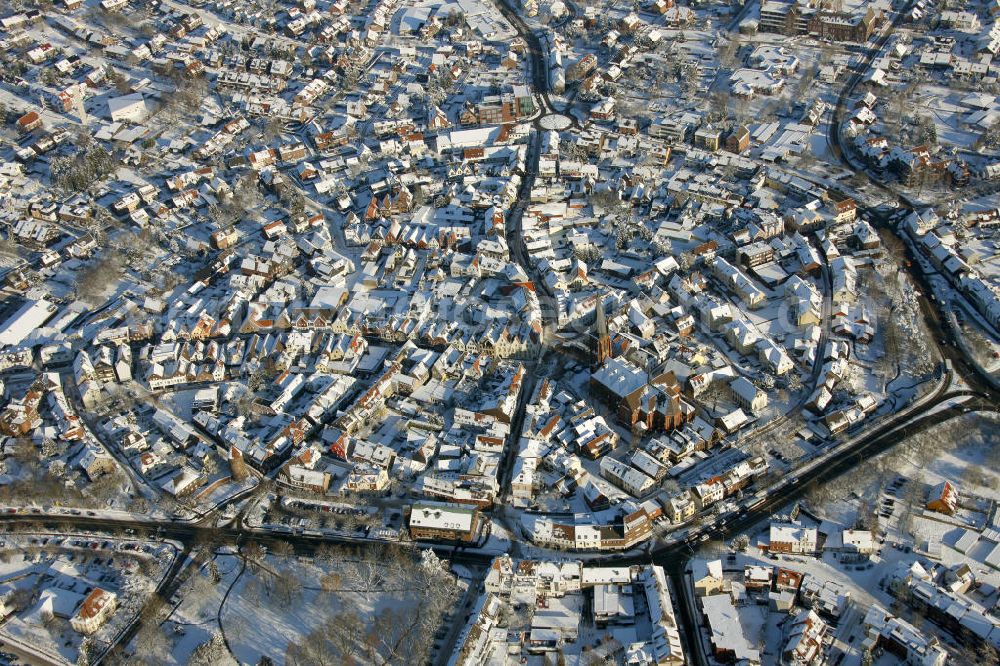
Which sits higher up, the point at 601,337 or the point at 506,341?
the point at 601,337

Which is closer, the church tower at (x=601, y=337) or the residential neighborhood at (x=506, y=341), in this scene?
the residential neighborhood at (x=506, y=341)

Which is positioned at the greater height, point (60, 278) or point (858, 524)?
point (858, 524)

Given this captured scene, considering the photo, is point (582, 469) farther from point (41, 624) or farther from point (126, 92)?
point (126, 92)

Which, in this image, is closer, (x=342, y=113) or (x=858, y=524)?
(x=858, y=524)

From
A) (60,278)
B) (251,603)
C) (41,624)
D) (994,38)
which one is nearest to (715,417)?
(251,603)

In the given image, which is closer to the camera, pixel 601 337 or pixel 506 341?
pixel 601 337

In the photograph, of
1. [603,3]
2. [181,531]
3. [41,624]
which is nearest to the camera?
[41,624]

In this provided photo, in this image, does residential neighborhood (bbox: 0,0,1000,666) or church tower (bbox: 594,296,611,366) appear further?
church tower (bbox: 594,296,611,366)

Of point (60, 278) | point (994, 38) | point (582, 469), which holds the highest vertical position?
point (994, 38)
